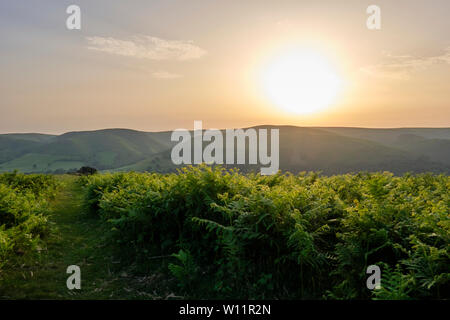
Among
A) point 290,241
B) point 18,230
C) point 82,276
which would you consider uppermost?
point 290,241

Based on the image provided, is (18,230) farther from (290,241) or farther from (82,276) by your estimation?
(290,241)

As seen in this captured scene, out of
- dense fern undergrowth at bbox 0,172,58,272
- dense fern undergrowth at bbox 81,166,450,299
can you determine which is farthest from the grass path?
dense fern undergrowth at bbox 81,166,450,299

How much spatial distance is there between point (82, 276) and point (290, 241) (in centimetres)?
→ 493

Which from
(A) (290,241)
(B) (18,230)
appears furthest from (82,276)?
(A) (290,241)

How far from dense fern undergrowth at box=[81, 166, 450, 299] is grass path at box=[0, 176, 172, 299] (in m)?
0.62

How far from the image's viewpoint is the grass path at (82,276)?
17.7ft

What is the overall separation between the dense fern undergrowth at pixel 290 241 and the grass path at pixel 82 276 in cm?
62

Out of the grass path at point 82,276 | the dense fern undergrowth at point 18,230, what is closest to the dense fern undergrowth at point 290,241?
the grass path at point 82,276

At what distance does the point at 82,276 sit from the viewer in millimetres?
6297

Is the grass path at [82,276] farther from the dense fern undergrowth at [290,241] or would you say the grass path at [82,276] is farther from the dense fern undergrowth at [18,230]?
the dense fern undergrowth at [290,241]
